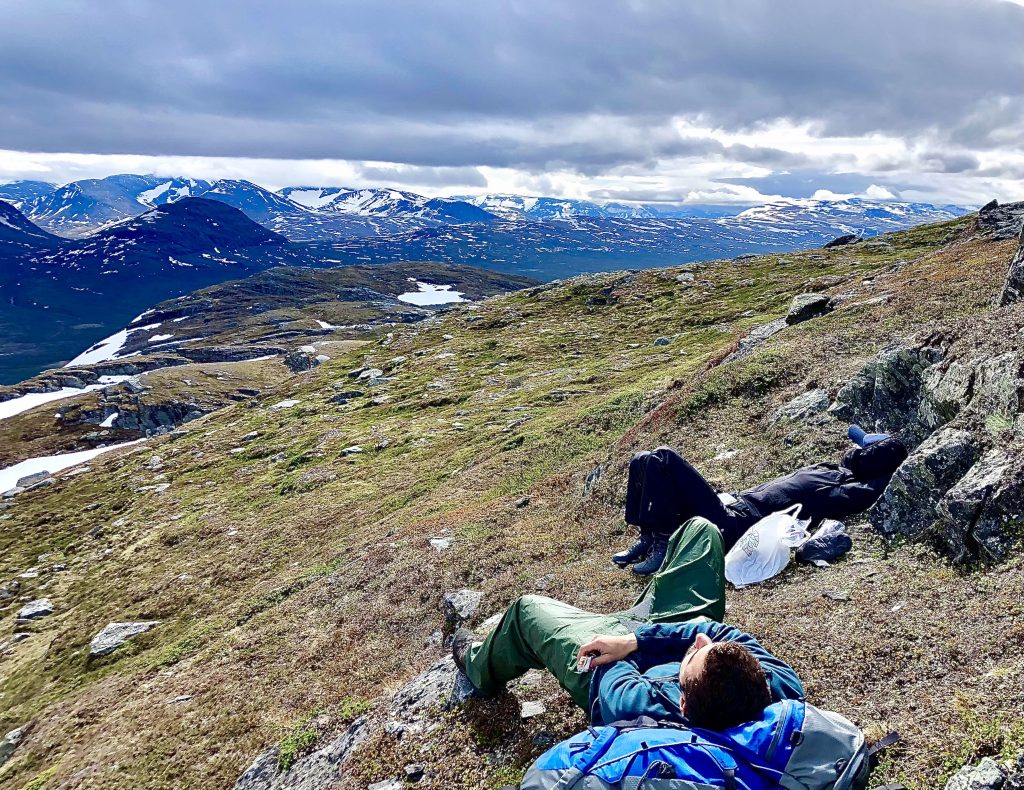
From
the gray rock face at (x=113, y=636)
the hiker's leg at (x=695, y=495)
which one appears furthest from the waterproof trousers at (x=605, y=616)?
the gray rock face at (x=113, y=636)

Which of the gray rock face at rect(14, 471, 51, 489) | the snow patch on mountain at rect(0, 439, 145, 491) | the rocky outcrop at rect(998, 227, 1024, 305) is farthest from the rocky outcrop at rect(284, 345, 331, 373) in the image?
the rocky outcrop at rect(998, 227, 1024, 305)

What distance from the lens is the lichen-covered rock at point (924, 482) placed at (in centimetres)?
966

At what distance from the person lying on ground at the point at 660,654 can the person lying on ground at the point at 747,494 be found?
10.4ft

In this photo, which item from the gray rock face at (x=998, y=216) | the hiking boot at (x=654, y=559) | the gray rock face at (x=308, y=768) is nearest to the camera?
the gray rock face at (x=308, y=768)

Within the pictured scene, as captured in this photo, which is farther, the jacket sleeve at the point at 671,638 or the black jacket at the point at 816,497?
the black jacket at the point at 816,497

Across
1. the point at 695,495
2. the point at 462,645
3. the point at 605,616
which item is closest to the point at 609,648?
the point at 605,616

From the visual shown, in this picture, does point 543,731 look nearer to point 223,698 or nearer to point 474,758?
point 474,758

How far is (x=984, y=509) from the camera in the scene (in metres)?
8.44

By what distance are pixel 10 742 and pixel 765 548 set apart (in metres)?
19.6

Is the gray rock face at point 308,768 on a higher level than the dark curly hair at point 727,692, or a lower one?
lower

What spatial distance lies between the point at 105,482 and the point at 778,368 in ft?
170

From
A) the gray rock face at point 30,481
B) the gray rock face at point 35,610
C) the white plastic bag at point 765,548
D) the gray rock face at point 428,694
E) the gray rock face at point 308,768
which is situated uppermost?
the white plastic bag at point 765,548

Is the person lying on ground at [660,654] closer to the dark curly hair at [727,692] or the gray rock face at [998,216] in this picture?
the dark curly hair at [727,692]

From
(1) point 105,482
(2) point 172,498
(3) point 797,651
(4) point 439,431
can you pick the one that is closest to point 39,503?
(1) point 105,482
